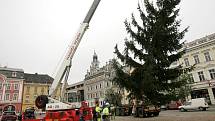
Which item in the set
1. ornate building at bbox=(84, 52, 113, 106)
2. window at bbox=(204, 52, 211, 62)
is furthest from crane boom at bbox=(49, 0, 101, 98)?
ornate building at bbox=(84, 52, 113, 106)

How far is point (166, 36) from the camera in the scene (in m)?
13.3

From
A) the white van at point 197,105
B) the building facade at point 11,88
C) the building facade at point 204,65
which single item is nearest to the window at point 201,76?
the building facade at point 204,65

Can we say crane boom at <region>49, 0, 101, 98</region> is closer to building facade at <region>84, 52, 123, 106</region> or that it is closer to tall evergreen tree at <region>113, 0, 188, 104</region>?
tall evergreen tree at <region>113, 0, 188, 104</region>

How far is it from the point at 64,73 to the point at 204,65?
3088 cm

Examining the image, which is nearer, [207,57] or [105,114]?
[105,114]

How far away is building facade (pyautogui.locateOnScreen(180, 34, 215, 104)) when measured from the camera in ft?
122

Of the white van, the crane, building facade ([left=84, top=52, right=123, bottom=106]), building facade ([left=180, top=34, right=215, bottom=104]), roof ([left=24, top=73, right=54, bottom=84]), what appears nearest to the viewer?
the crane

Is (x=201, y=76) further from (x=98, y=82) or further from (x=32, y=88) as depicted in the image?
(x=32, y=88)

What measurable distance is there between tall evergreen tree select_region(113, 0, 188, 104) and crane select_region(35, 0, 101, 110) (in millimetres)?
4708

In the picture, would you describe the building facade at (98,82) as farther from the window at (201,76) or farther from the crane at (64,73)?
the crane at (64,73)

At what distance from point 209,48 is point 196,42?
3.50 metres

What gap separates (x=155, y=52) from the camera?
1303 centimetres

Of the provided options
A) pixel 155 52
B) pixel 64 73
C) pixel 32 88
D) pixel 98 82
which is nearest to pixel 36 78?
pixel 32 88

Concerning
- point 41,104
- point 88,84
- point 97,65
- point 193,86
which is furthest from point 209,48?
point 97,65
